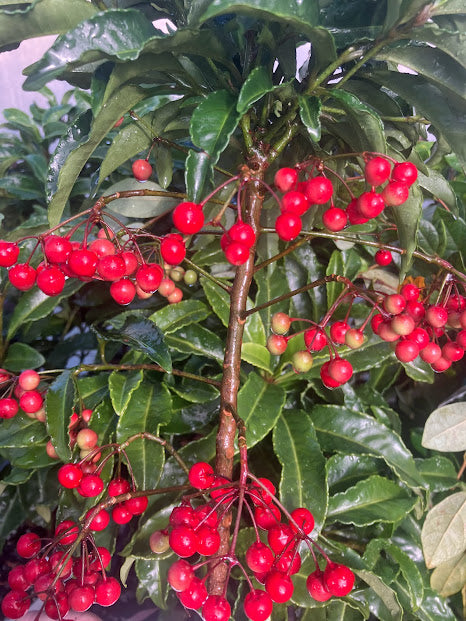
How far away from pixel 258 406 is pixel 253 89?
0.47 m

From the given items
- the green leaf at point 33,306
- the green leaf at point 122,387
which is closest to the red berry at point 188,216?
the green leaf at point 122,387

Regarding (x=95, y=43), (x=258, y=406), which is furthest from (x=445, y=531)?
(x=95, y=43)

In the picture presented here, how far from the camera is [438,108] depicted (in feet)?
1.73

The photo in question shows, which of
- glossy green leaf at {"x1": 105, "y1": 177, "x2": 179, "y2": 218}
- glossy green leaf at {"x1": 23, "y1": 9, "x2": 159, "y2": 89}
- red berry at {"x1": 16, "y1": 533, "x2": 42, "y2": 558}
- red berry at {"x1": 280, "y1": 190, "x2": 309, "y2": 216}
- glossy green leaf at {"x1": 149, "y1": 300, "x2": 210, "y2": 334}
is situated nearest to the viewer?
glossy green leaf at {"x1": 23, "y1": 9, "x2": 159, "y2": 89}

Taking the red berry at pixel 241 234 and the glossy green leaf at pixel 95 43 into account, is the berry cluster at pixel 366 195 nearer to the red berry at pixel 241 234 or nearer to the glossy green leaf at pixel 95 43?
the red berry at pixel 241 234

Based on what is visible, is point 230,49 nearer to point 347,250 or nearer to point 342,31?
point 342,31

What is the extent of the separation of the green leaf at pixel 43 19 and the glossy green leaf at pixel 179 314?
0.46 metres

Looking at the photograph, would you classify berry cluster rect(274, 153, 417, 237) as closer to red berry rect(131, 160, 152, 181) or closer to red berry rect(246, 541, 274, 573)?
red berry rect(131, 160, 152, 181)

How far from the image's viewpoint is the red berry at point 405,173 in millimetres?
492

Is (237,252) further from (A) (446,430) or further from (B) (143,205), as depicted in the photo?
(A) (446,430)

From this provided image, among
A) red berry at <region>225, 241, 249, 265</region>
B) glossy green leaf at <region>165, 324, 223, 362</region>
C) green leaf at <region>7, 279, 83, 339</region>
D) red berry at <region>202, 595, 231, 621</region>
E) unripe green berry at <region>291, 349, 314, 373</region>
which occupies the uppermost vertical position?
red berry at <region>225, 241, 249, 265</region>

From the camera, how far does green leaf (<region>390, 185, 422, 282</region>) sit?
54cm

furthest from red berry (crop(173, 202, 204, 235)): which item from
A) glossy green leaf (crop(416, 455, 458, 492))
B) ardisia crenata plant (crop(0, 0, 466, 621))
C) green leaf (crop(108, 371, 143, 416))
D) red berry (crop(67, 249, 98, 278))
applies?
glossy green leaf (crop(416, 455, 458, 492))

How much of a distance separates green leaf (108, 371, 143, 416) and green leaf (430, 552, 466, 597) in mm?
620
